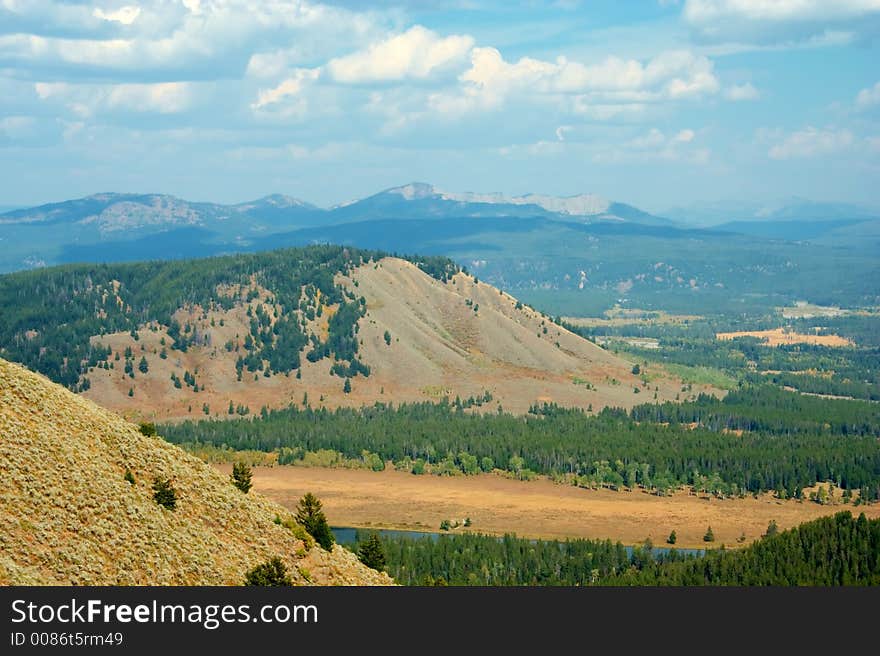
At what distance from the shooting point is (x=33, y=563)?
80750 millimetres

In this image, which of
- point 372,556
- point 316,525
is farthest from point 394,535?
point 316,525

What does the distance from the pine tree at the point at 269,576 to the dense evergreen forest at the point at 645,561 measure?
2366 cm

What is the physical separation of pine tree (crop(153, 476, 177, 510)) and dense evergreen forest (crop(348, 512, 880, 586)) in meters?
28.3

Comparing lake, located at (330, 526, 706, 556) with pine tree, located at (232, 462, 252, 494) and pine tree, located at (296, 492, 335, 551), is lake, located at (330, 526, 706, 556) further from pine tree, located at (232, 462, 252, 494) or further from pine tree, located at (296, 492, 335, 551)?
pine tree, located at (296, 492, 335, 551)

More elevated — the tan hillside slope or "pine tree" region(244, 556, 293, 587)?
the tan hillside slope

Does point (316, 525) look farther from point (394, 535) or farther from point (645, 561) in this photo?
point (394, 535)

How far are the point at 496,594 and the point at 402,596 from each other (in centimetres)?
836

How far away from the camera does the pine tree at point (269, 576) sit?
8994cm

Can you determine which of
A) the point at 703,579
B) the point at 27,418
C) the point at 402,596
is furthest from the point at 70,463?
the point at 703,579

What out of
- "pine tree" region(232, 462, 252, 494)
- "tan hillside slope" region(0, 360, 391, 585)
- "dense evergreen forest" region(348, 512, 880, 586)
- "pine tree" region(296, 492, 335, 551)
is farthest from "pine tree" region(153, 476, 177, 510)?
"dense evergreen forest" region(348, 512, 880, 586)

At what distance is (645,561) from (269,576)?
263 ft

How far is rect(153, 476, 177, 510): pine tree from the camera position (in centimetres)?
9462

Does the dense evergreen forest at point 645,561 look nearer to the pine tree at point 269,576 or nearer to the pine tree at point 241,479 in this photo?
the pine tree at point 241,479

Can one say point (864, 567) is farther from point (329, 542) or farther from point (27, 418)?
point (27, 418)
